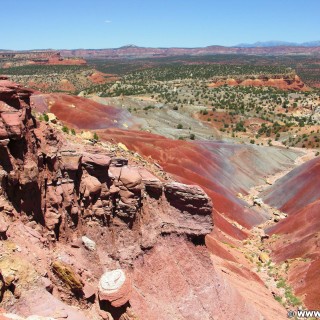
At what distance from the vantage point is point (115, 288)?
46.5 feet

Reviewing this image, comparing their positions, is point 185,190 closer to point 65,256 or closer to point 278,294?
point 65,256

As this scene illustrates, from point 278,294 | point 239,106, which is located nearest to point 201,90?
point 239,106

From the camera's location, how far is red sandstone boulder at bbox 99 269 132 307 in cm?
1387

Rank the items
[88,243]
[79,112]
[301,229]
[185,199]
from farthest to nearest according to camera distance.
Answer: [79,112] → [301,229] → [185,199] → [88,243]

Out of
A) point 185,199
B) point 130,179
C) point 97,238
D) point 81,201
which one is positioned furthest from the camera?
point 185,199

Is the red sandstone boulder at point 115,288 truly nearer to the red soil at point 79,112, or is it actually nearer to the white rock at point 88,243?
the white rock at point 88,243

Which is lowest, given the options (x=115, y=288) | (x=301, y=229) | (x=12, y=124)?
(x=301, y=229)

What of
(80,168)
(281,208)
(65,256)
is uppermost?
(80,168)

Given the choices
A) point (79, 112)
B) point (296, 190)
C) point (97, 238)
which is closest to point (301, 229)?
point (296, 190)

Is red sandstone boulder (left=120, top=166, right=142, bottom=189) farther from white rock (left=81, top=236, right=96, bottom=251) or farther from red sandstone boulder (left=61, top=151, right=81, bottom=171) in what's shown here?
white rock (left=81, top=236, right=96, bottom=251)

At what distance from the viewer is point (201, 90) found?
140m

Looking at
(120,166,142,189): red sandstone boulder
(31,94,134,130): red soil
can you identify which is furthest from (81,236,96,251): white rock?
(31,94,134,130): red soil

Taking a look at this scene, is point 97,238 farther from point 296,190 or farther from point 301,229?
point 296,190

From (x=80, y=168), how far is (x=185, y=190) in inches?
208
